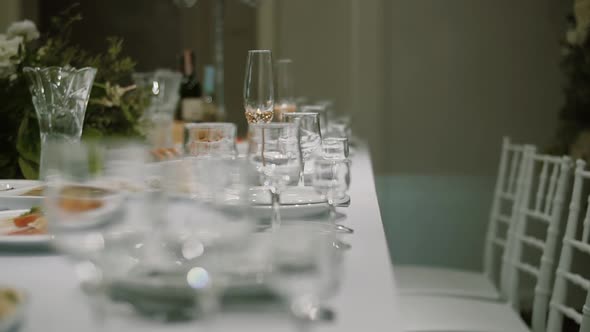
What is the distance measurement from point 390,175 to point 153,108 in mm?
2190

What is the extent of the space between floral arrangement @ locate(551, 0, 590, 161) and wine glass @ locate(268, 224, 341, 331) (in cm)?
274

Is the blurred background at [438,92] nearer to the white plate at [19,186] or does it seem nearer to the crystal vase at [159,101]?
the crystal vase at [159,101]

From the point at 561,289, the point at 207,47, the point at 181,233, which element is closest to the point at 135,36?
the point at 207,47

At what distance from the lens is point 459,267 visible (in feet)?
13.6

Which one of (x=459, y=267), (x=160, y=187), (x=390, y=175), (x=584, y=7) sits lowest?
(x=459, y=267)

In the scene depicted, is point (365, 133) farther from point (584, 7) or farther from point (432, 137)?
point (584, 7)

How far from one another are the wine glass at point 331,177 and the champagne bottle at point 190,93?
5.57 feet

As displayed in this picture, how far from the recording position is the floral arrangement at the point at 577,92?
126 inches

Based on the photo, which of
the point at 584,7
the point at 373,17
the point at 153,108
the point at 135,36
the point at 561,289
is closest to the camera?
the point at 561,289

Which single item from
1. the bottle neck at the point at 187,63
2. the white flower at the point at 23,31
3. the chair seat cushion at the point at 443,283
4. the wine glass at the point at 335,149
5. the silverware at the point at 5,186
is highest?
the white flower at the point at 23,31

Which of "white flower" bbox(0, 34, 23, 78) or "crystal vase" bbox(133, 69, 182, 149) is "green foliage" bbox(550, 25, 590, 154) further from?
"white flower" bbox(0, 34, 23, 78)

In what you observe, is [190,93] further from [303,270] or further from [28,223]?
[303,270]

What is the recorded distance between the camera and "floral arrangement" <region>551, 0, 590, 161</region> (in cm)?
319

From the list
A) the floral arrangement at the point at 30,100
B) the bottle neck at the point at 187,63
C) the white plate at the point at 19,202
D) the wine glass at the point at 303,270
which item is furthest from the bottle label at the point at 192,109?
the wine glass at the point at 303,270
